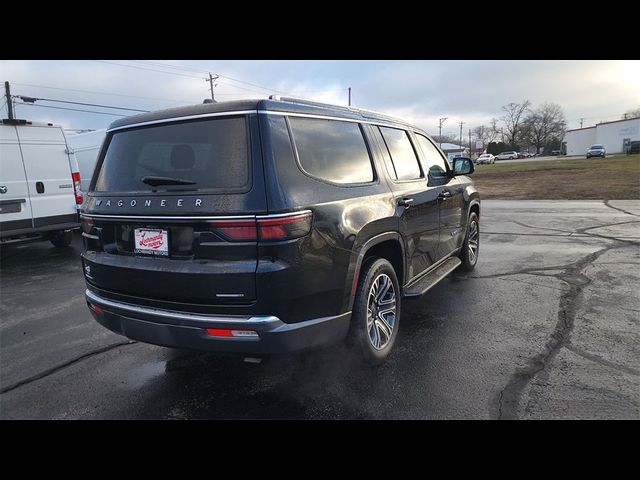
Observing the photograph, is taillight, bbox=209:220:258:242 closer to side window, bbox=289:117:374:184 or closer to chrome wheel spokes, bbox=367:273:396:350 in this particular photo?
side window, bbox=289:117:374:184

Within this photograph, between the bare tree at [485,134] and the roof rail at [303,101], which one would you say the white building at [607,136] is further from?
the roof rail at [303,101]

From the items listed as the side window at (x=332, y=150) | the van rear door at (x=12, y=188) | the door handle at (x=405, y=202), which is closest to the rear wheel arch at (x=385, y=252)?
the door handle at (x=405, y=202)

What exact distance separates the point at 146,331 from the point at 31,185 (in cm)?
679

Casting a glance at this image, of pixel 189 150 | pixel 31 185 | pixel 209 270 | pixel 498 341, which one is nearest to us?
pixel 209 270

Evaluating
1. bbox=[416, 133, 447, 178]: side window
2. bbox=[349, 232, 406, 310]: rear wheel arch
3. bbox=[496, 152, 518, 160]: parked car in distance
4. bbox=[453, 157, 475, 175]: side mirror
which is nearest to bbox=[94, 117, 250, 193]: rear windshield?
bbox=[349, 232, 406, 310]: rear wheel arch

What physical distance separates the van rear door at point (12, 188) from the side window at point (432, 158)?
717 centimetres

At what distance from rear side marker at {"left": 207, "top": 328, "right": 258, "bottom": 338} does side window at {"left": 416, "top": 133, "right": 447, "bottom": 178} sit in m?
3.00

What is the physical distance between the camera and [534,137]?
4016 inches

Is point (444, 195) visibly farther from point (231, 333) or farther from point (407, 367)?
point (231, 333)

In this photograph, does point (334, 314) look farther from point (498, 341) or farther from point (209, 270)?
point (498, 341)

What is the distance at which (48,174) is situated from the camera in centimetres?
812

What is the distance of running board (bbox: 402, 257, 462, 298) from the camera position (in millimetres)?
3848

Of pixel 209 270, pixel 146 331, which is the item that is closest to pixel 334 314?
pixel 209 270

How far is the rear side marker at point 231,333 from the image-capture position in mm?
2484
